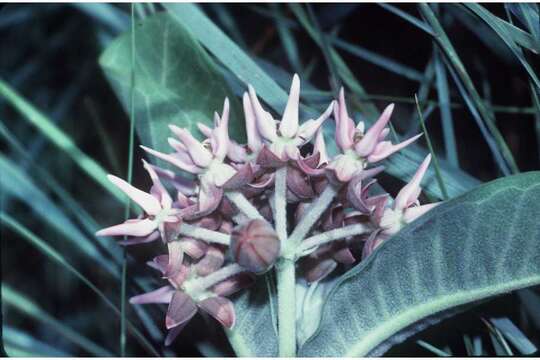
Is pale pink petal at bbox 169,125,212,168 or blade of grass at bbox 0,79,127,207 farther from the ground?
blade of grass at bbox 0,79,127,207

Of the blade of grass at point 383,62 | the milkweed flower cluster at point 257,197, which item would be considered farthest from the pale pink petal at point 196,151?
the blade of grass at point 383,62

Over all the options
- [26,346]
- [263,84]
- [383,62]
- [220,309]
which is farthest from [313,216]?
[26,346]

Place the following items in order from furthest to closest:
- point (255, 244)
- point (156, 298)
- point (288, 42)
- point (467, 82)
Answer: point (288, 42), point (467, 82), point (156, 298), point (255, 244)

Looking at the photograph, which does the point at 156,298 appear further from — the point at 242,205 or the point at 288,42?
the point at 288,42

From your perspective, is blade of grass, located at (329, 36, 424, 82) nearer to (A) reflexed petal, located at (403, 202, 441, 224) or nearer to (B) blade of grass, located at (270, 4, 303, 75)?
(B) blade of grass, located at (270, 4, 303, 75)

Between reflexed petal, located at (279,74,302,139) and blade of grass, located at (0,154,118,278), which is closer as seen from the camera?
reflexed petal, located at (279,74,302,139)

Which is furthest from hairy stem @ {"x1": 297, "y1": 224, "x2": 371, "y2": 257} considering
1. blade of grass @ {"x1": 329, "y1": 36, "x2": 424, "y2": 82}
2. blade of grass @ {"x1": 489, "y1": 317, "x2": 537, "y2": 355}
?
blade of grass @ {"x1": 329, "y1": 36, "x2": 424, "y2": 82}

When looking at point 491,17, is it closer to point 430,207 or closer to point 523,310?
point 430,207

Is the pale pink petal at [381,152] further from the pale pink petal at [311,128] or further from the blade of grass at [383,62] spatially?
the blade of grass at [383,62]
